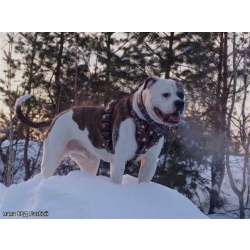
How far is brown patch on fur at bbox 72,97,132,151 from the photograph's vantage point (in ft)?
8.42

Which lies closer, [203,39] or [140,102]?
[140,102]

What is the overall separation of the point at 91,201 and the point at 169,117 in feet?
2.43

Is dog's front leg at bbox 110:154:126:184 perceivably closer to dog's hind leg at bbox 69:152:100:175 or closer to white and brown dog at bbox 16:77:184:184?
white and brown dog at bbox 16:77:184:184

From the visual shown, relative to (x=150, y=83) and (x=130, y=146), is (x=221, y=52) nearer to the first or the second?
(x=150, y=83)

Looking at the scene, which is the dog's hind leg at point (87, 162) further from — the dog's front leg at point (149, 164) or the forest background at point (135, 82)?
the forest background at point (135, 82)

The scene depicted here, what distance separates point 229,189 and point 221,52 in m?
1.45

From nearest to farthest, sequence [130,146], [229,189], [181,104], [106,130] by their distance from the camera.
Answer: [181,104]
[130,146]
[106,130]
[229,189]

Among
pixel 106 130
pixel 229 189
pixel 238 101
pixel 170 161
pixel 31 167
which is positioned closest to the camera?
pixel 106 130

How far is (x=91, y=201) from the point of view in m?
2.36

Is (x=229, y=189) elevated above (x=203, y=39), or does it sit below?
below

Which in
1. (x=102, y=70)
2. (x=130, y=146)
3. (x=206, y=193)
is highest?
(x=102, y=70)

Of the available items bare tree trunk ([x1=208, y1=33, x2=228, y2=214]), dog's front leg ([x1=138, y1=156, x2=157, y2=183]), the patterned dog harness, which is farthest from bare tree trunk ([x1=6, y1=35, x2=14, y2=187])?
bare tree trunk ([x1=208, y1=33, x2=228, y2=214])

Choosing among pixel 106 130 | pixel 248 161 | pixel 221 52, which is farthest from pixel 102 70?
pixel 248 161

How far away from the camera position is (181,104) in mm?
2350
